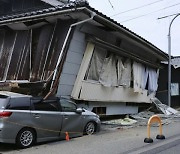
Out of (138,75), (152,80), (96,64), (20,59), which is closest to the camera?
(20,59)

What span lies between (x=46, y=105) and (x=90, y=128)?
2.28m

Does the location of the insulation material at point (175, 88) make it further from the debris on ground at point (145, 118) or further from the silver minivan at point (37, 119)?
the silver minivan at point (37, 119)

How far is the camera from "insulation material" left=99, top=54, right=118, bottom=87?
1374 cm

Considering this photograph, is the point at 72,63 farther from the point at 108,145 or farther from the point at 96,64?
the point at 108,145

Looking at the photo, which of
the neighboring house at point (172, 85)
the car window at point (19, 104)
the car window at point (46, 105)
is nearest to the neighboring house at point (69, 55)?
the car window at point (46, 105)

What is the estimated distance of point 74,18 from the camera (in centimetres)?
1187

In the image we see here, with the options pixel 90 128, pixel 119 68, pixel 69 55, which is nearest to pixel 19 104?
pixel 90 128

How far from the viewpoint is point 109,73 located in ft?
46.3

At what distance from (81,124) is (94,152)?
280cm

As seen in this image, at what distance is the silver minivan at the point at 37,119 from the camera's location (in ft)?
28.2

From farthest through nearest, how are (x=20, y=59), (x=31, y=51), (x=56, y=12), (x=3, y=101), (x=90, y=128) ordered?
(x=20, y=59)
(x=31, y=51)
(x=90, y=128)
(x=56, y=12)
(x=3, y=101)

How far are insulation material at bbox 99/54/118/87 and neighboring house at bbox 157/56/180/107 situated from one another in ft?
26.2

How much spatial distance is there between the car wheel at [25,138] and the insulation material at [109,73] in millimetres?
5217

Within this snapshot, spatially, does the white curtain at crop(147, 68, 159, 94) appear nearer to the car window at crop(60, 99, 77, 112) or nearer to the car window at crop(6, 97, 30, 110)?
the car window at crop(60, 99, 77, 112)
